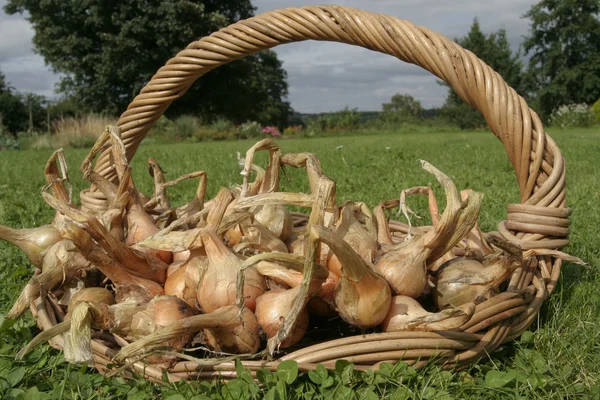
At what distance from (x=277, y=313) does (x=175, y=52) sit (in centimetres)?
2250

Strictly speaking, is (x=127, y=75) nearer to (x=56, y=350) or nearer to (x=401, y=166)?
(x=401, y=166)

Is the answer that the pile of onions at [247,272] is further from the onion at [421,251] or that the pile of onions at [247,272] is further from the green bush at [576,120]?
the green bush at [576,120]

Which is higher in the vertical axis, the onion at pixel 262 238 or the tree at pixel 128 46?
the tree at pixel 128 46

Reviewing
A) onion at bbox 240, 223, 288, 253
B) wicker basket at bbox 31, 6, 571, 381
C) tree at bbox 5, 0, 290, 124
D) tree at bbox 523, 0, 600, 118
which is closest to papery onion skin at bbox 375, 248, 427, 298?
wicker basket at bbox 31, 6, 571, 381

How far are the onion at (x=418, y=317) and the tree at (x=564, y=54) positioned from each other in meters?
34.6

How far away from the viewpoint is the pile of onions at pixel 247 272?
102 centimetres

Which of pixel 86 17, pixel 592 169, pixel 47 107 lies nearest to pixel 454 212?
pixel 592 169

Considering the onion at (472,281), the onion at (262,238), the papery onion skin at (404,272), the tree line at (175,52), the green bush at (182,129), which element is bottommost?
the onion at (472,281)

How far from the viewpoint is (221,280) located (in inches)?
44.0

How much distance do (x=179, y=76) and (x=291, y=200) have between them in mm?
707

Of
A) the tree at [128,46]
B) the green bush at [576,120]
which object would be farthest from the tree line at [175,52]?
the green bush at [576,120]

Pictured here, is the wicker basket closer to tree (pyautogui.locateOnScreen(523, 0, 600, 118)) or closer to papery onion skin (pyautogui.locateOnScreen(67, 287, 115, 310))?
papery onion skin (pyautogui.locateOnScreen(67, 287, 115, 310))

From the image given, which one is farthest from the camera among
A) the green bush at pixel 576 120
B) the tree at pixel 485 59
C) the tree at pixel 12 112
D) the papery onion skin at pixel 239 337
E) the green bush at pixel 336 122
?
the tree at pixel 485 59

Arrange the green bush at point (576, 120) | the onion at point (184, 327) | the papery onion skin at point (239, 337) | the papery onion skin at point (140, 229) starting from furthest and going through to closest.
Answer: the green bush at point (576, 120) < the papery onion skin at point (140, 229) < the papery onion skin at point (239, 337) < the onion at point (184, 327)
